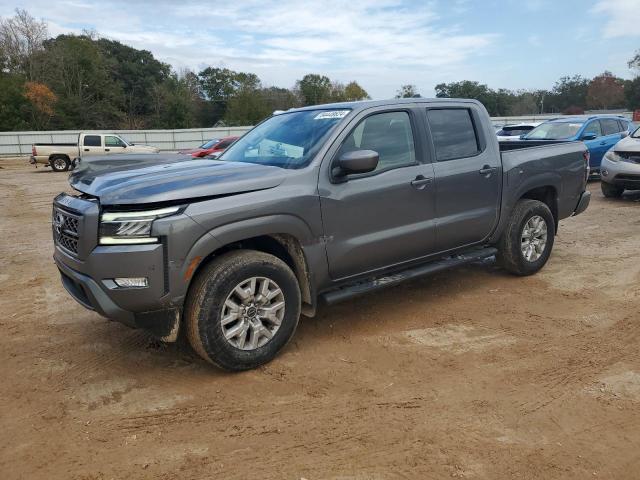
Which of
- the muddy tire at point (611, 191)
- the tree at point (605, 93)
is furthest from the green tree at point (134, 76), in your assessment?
the tree at point (605, 93)

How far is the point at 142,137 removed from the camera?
4122cm

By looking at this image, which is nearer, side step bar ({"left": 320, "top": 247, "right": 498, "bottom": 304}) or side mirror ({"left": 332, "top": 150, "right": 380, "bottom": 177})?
side mirror ({"left": 332, "top": 150, "right": 380, "bottom": 177})

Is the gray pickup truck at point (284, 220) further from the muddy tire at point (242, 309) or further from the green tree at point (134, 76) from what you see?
the green tree at point (134, 76)

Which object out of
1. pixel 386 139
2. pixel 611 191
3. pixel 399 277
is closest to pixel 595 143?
pixel 611 191

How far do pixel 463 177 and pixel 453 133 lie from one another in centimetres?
46

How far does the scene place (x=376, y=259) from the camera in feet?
14.1

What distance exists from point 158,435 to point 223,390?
0.59 m

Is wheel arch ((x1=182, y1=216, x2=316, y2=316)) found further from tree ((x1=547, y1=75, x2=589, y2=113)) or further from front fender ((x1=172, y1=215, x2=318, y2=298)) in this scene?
tree ((x1=547, y1=75, x2=589, y2=113))

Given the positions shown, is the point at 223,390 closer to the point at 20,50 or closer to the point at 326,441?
the point at 326,441

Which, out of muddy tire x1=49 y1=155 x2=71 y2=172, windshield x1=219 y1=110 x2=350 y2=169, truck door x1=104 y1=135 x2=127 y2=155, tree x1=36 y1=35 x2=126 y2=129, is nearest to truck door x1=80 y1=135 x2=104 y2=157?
truck door x1=104 y1=135 x2=127 y2=155

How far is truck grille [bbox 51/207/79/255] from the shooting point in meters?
3.50

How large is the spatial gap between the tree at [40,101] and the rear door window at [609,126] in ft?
160

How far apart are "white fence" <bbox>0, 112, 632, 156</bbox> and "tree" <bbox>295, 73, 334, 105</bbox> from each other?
30303 mm

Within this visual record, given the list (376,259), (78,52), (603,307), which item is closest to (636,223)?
(603,307)
